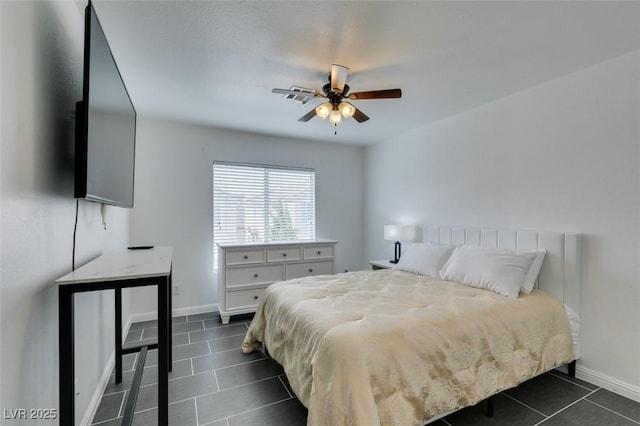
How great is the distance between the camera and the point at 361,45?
6.47 ft

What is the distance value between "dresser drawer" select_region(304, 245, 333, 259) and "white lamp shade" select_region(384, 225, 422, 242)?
878 millimetres

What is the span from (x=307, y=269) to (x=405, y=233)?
1.42 meters

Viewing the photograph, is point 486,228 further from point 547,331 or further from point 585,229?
point 547,331

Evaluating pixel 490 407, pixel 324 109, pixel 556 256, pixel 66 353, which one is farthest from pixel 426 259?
pixel 66 353

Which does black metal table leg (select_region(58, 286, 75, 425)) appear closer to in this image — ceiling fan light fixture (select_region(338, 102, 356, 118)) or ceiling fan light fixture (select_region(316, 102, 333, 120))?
ceiling fan light fixture (select_region(316, 102, 333, 120))

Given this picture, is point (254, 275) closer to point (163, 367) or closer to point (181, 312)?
point (181, 312)

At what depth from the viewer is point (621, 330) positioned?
6.90ft

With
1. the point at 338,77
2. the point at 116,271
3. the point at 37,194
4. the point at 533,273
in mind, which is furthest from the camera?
the point at 533,273

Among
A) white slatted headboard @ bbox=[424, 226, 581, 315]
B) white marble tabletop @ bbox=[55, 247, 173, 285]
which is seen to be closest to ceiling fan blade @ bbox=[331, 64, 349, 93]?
white marble tabletop @ bbox=[55, 247, 173, 285]

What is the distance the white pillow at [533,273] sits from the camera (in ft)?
7.59

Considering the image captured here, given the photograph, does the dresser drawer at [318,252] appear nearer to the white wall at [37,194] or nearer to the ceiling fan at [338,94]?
the ceiling fan at [338,94]

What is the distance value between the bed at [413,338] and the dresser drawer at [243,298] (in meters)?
0.87

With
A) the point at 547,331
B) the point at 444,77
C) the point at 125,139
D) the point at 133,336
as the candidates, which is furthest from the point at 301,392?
the point at 444,77

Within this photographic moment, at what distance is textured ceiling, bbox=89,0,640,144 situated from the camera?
65.4 inches
